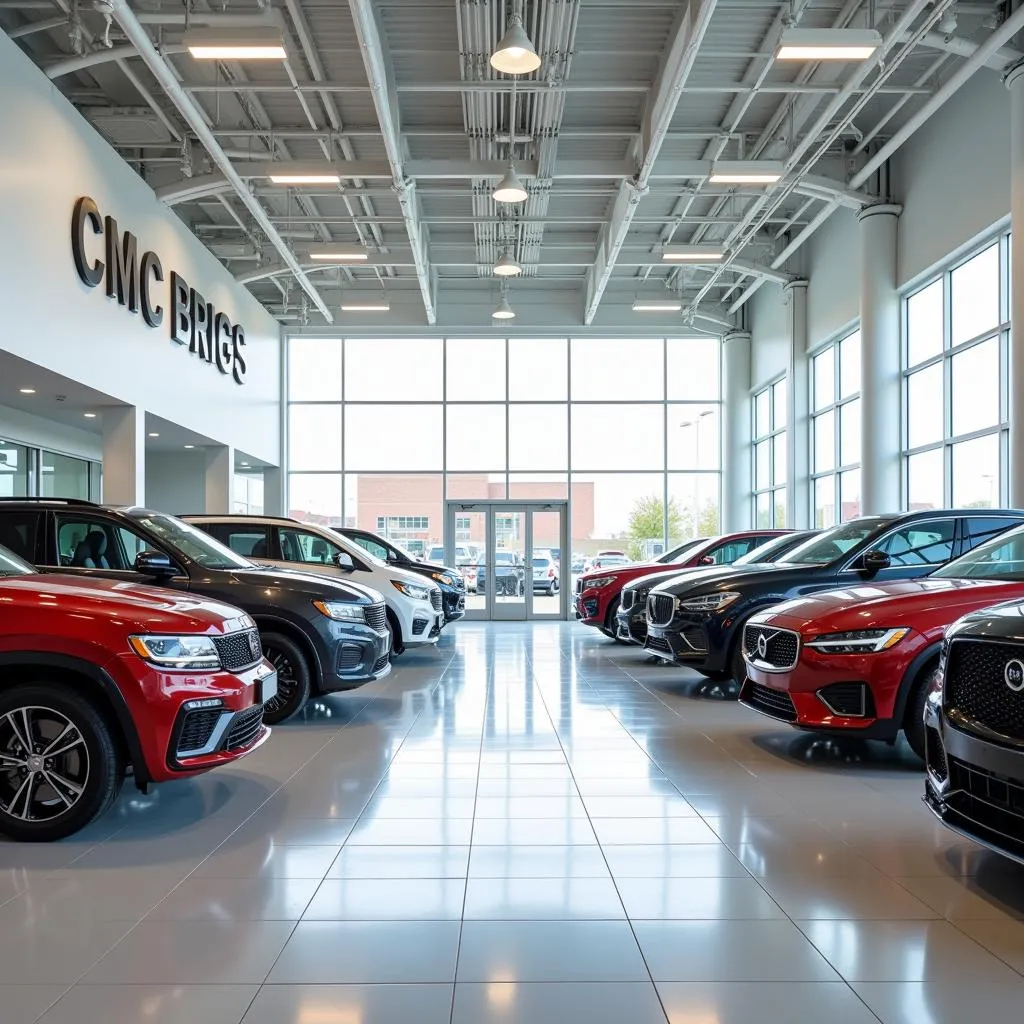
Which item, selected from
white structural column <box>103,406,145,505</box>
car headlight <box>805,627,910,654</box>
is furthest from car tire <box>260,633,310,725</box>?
white structural column <box>103,406,145,505</box>

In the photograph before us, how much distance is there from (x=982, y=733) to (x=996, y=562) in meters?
2.70

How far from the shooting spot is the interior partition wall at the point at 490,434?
22.3 meters

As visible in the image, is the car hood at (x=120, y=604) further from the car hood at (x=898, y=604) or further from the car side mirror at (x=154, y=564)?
the car hood at (x=898, y=604)

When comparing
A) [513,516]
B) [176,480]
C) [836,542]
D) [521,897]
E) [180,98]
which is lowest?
[521,897]

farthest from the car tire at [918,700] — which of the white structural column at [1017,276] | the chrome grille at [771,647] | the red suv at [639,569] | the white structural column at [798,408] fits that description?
the white structural column at [798,408]

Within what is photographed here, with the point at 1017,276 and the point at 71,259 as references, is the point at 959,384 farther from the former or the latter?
the point at 71,259

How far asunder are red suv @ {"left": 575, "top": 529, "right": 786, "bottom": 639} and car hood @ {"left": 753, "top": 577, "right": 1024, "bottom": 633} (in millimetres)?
6239

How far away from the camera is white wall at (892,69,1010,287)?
37.2ft

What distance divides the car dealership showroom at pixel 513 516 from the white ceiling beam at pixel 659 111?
0.37ft

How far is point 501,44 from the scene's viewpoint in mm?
8305

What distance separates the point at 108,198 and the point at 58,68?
1775 millimetres

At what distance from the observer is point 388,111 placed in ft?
35.7

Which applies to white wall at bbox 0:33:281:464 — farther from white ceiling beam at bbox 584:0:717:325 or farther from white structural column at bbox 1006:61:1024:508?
white structural column at bbox 1006:61:1024:508

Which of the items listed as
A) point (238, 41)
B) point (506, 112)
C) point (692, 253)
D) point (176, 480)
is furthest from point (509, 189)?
Answer: point (176, 480)
